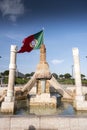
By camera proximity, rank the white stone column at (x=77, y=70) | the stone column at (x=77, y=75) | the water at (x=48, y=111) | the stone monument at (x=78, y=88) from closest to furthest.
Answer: the water at (x=48, y=111) < the stone monument at (x=78, y=88) < the stone column at (x=77, y=75) < the white stone column at (x=77, y=70)

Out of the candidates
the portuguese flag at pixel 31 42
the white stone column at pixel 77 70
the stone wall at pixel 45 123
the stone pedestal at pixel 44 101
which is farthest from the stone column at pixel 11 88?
the stone wall at pixel 45 123

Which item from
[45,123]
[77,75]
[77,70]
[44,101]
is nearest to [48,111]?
[44,101]

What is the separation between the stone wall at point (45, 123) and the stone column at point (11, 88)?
5974 millimetres

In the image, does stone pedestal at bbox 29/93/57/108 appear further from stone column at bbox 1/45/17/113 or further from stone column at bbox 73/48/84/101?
stone column at bbox 1/45/17/113

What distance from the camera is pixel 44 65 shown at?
2080 centimetres

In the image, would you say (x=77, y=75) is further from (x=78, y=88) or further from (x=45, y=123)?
(x=45, y=123)

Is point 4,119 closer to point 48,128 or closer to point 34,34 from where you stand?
point 48,128

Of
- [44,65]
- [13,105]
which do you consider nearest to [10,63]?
[13,105]

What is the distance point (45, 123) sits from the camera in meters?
8.98

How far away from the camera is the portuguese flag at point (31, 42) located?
17.1m

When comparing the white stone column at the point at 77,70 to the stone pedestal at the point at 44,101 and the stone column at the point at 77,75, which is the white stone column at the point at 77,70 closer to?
the stone column at the point at 77,75

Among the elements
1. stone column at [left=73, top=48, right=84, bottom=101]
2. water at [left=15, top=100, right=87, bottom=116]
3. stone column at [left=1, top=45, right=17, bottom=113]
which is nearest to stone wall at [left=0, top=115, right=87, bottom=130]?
water at [left=15, top=100, right=87, bottom=116]

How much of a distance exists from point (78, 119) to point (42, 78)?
10.5 meters

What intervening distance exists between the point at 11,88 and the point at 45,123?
744 cm
